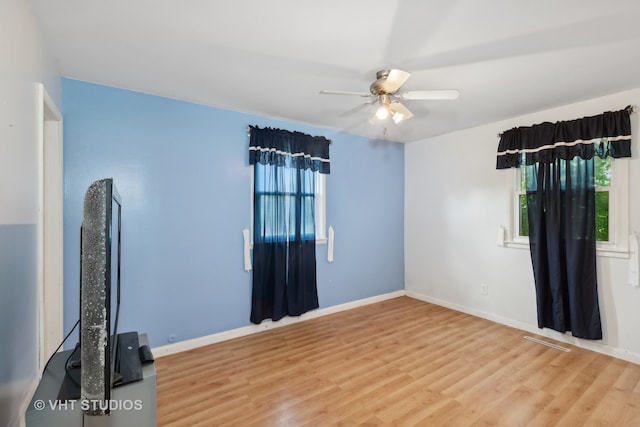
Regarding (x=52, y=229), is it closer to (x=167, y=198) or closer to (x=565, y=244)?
(x=167, y=198)

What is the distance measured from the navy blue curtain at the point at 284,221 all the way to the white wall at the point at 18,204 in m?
1.81

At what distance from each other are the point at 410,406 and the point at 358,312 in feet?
6.21

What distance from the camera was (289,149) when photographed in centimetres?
344

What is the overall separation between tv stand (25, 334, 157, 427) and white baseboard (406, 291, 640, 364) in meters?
3.62

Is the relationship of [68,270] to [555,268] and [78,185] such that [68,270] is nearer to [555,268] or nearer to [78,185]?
[78,185]

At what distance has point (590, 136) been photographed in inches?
111

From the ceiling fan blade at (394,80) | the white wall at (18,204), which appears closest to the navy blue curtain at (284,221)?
the ceiling fan blade at (394,80)

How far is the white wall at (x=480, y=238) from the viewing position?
107 inches

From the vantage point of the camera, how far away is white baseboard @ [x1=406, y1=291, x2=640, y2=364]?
270 cm

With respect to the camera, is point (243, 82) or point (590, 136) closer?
point (243, 82)

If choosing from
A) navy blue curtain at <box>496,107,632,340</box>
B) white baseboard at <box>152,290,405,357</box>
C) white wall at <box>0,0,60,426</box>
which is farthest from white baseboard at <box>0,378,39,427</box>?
navy blue curtain at <box>496,107,632,340</box>

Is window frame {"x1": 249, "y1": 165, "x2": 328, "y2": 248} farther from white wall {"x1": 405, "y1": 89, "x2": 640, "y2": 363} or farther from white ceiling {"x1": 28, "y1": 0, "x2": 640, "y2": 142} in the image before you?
white wall {"x1": 405, "y1": 89, "x2": 640, "y2": 363}

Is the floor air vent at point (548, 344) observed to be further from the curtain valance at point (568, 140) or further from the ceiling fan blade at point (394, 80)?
the ceiling fan blade at point (394, 80)

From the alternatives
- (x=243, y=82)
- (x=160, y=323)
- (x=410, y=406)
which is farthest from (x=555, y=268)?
(x=160, y=323)
